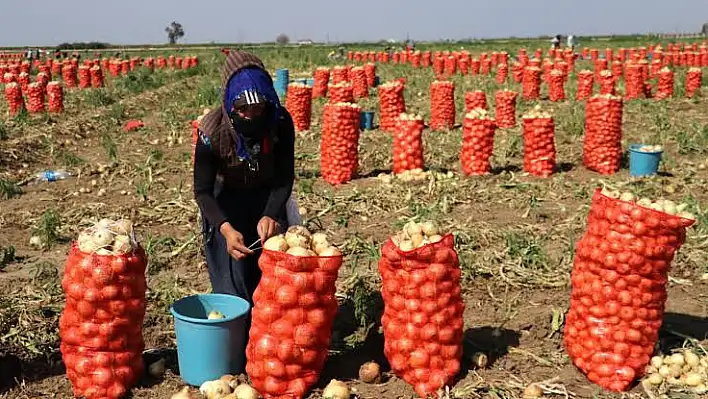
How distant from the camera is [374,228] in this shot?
759 centimetres

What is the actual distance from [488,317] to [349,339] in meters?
1.10

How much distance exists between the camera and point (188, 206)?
830cm

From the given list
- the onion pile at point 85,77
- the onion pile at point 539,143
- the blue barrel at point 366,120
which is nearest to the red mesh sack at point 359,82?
the blue barrel at point 366,120

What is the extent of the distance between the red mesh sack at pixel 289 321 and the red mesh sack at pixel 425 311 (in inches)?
14.4

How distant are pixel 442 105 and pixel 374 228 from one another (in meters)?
6.95

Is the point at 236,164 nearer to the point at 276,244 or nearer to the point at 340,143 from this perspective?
the point at 276,244

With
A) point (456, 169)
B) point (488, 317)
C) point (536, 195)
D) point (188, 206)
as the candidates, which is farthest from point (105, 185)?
point (488, 317)

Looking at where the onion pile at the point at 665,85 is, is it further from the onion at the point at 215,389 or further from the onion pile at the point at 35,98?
the onion at the point at 215,389

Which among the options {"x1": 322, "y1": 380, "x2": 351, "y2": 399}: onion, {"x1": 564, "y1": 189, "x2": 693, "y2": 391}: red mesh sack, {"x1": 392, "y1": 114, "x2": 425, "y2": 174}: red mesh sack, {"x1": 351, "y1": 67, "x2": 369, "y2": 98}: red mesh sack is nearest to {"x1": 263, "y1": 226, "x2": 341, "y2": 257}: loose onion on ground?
{"x1": 322, "y1": 380, "x2": 351, "y2": 399}: onion

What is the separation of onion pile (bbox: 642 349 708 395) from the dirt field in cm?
12

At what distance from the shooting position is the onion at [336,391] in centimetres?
380

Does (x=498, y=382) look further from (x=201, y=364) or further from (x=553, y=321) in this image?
(x=201, y=364)

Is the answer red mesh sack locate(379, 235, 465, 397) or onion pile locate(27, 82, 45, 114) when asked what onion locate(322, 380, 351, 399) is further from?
onion pile locate(27, 82, 45, 114)

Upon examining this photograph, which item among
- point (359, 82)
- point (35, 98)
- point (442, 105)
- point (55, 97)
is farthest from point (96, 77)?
point (442, 105)
